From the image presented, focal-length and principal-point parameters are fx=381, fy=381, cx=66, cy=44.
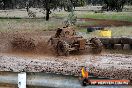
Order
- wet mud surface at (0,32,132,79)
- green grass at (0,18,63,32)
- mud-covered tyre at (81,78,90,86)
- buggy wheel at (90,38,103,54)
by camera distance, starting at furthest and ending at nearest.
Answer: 1. green grass at (0,18,63,32)
2. buggy wheel at (90,38,103,54)
3. wet mud surface at (0,32,132,79)
4. mud-covered tyre at (81,78,90,86)

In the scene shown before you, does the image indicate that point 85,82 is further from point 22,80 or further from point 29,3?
point 29,3

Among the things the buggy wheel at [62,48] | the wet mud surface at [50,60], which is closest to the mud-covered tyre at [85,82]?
the wet mud surface at [50,60]

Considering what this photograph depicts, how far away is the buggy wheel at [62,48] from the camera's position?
693 inches

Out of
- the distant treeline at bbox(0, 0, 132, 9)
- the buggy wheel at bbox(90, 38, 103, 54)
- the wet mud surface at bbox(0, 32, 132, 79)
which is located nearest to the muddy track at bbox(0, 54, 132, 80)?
the wet mud surface at bbox(0, 32, 132, 79)

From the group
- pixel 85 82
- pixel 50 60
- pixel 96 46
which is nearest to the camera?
pixel 85 82

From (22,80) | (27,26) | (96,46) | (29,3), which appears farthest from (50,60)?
(29,3)

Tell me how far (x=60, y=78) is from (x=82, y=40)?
37.1 ft

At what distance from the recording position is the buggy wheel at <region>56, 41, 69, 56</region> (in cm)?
1761

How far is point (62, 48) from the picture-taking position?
58.4 feet

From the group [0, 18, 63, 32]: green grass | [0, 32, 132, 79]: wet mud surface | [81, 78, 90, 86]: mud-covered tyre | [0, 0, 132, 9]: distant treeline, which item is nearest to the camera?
[81, 78, 90, 86]: mud-covered tyre

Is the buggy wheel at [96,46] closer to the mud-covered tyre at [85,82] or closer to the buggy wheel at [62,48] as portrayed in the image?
the buggy wheel at [62,48]

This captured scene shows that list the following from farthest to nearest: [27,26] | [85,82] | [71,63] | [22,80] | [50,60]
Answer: [27,26], [50,60], [71,63], [22,80], [85,82]

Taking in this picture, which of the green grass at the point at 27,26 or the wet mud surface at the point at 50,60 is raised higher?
the wet mud surface at the point at 50,60

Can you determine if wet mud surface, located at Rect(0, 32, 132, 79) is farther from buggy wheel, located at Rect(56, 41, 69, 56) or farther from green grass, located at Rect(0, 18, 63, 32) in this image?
green grass, located at Rect(0, 18, 63, 32)
